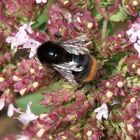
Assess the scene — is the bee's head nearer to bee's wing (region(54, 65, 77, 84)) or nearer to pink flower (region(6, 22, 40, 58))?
bee's wing (region(54, 65, 77, 84))

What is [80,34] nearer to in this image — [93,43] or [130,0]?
[93,43]

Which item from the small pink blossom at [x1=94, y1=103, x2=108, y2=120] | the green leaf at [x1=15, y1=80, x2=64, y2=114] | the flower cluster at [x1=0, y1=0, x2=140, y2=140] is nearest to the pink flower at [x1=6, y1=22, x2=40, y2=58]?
the flower cluster at [x1=0, y1=0, x2=140, y2=140]

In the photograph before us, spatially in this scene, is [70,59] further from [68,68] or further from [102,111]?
[102,111]

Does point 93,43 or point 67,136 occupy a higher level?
point 93,43

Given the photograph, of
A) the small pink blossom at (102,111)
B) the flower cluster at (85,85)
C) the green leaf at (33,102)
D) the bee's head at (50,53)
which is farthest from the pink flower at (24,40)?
the small pink blossom at (102,111)

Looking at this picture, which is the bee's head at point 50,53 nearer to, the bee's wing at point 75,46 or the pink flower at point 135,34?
the bee's wing at point 75,46

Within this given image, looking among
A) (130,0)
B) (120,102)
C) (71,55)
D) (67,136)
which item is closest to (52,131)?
(67,136)

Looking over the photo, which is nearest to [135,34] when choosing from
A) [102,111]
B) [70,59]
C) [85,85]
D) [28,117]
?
[85,85]
